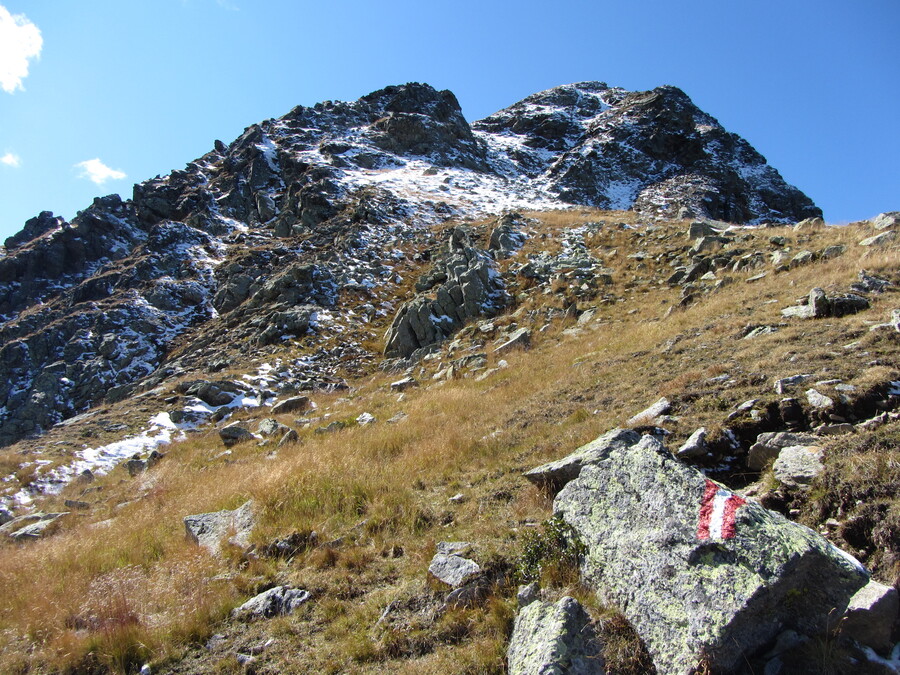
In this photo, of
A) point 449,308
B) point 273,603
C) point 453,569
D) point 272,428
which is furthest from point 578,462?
point 449,308

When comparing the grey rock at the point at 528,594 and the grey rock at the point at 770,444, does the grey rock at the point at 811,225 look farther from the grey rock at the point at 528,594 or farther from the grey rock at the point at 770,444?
the grey rock at the point at 528,594

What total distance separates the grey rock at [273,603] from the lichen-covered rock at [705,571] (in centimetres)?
288

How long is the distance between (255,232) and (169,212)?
1815 cm

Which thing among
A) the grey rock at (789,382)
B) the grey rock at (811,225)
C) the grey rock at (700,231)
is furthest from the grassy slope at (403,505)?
the grey rock at (700,231)

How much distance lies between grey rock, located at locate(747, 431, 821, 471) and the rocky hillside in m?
18.0

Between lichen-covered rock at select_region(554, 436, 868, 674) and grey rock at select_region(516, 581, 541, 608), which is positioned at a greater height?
lichen-covered rock at select_region(554, 436, 868, 674)

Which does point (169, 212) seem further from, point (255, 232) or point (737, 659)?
point (737, 659)

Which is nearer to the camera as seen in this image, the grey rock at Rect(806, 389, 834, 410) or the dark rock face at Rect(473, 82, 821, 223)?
the grey rock at Rect(806, 389, 834, 410)

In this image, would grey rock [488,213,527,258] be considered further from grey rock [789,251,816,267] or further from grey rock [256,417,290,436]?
grey rock [256,417,290,436]

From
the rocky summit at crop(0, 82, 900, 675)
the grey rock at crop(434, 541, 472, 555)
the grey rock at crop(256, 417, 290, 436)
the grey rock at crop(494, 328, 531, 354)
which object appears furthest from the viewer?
the grey rock at crop(494, 328, 531, 354)

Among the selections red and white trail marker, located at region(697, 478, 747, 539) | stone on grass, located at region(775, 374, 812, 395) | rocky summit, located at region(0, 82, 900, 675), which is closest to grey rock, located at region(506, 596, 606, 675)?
rocky summit, located at region(0, 82, 900, 675)

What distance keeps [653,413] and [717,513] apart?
3.57 m

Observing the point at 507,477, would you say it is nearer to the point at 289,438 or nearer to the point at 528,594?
the point at 528,594

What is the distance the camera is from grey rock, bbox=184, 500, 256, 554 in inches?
235
